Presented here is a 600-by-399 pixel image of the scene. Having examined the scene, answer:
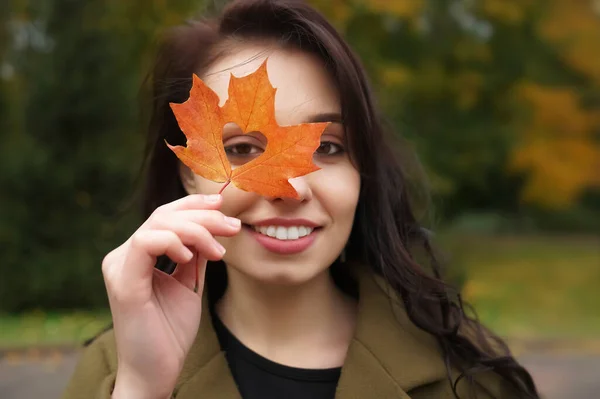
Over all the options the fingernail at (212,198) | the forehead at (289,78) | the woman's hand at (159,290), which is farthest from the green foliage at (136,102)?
the fingernail at (212,198)

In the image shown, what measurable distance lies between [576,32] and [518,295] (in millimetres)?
5336

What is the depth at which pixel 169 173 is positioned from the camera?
198 cm

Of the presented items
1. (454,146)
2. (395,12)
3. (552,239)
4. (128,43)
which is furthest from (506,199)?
(128,43)

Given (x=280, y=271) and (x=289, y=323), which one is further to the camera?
(x=289, y=323)

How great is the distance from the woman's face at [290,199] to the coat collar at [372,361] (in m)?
0.29

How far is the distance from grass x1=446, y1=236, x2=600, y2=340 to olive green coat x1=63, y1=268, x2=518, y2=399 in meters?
4.12

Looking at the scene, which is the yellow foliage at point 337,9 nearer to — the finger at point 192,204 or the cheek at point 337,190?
the cheek at point 337,190

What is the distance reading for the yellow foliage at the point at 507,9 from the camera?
1166 centimetres

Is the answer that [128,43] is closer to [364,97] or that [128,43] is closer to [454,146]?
[454,146]

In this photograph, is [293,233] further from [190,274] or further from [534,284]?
[534,284]

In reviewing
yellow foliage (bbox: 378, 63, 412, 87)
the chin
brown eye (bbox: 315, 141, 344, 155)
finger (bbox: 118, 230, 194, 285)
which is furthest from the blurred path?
yellow foliage (bbox: 378, 63, 412, 87)

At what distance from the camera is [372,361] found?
5.57ft

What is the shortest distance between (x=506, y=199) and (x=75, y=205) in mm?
12837

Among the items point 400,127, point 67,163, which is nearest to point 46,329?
point 67,163
